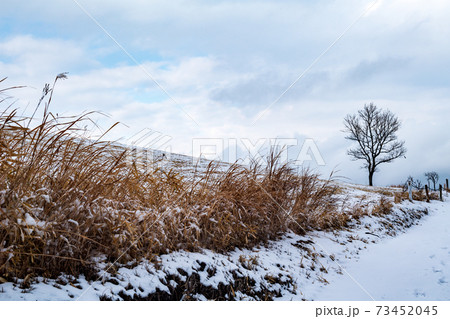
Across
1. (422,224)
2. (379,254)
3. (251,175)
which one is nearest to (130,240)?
(251,175)

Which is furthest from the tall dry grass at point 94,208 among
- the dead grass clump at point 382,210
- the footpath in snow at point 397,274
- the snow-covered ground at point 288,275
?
the dead grass clump at point 382,210

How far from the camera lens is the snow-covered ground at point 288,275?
2457 millimetres

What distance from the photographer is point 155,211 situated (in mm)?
3355

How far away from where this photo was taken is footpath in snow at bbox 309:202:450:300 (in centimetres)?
370

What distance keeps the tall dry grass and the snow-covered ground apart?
0.17 m

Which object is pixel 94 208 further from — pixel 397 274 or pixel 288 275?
pixel 397 274

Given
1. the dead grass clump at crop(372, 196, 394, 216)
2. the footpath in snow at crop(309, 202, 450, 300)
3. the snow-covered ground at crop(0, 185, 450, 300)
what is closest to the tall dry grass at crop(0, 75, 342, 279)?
the snow-covered ground at crop(0, 185, 450, 300)

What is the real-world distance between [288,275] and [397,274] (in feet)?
5.54

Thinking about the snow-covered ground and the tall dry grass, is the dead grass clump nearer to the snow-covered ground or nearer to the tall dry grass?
the snow-covered ground

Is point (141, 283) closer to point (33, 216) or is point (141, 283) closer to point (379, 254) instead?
point (33, 216)

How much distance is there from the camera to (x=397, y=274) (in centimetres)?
443

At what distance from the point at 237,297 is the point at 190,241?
2.44 feet

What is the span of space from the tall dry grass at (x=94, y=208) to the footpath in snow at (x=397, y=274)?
46.8 inches

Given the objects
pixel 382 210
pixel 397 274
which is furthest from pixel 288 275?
pixel 382 210
